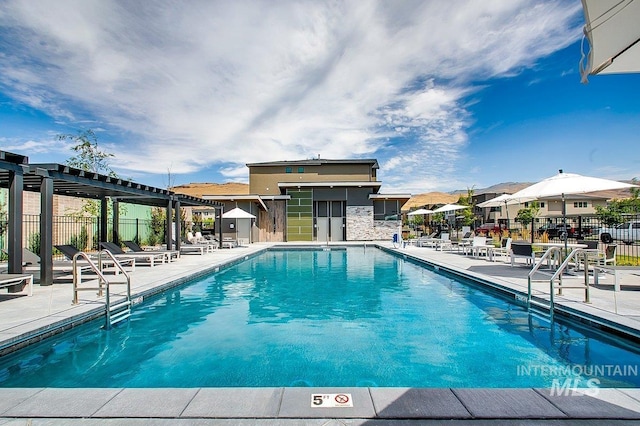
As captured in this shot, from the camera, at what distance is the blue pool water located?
3.80 meters

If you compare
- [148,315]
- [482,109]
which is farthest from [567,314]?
[482,109]

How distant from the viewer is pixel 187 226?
26.3 m

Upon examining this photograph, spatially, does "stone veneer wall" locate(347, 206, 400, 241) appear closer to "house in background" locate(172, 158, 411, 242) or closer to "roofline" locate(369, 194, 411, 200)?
"house in background" locate(172, 158, 411, 242)

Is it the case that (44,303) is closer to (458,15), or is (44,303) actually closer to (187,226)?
(458,15)

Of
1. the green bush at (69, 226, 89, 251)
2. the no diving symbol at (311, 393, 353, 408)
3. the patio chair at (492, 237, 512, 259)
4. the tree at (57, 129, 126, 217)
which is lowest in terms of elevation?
the no diving symbol at (311, 393, 353, 408)

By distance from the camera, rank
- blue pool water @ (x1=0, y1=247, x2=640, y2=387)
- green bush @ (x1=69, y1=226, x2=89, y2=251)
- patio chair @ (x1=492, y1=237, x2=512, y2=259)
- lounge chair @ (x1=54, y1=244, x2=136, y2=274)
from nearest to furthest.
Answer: blue pool water @ (x1=0, y1=247, x2=640, y2=387)
lounge chair @ (x1=54, y1=244, x2=136, y2=274)
patio chair @ (x1=492, y1=237, x2=512, y2=259)
green bush @ (x1=69, y1=226, x2=89, y2=251)

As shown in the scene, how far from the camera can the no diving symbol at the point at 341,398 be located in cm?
270

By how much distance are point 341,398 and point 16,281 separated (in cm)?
692

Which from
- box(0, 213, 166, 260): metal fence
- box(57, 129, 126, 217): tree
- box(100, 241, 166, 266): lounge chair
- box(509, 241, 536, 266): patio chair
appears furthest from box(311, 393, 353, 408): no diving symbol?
box(57, 129, 126, 217): tree

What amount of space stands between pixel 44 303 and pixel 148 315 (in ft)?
5.47

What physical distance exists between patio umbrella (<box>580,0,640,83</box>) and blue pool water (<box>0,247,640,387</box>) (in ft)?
10.0

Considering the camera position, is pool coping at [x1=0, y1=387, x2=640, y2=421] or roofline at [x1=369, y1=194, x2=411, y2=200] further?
roofline at [x1=369, y1=194, x2=411, y2=200]

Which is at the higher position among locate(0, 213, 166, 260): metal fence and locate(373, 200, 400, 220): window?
locate(373, 200, 400, 220): window

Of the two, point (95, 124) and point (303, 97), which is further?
point (95, 124)
